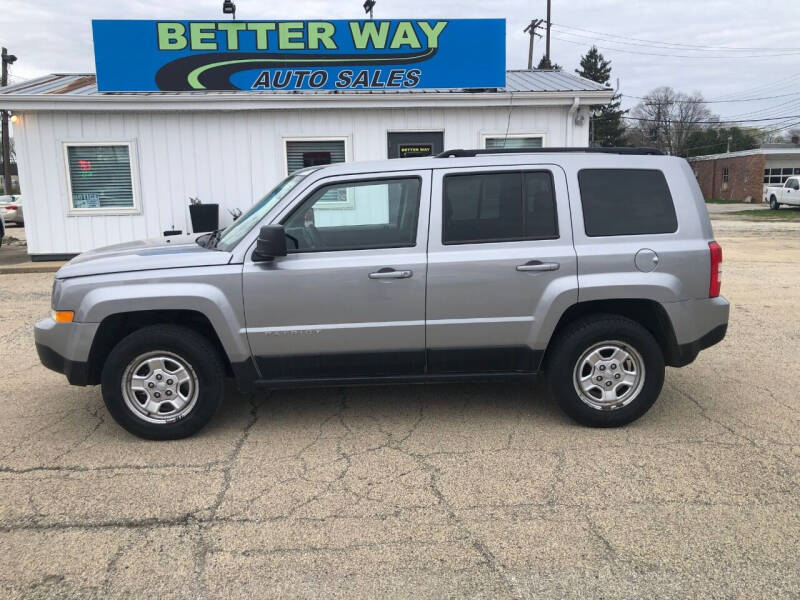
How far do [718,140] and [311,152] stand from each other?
246ft

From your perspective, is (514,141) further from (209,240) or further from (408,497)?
(408,497)

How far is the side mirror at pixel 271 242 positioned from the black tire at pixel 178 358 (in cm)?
77

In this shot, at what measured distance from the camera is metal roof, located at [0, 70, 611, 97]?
11.8m

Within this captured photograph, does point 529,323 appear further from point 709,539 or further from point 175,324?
point 175,324

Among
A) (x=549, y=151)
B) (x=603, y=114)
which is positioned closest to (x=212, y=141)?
(x=549, y=151)

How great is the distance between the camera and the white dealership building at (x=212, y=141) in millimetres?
11758

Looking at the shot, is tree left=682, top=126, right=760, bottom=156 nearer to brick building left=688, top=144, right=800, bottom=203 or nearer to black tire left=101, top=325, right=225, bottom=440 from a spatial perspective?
brick building left=688, top=144, right=800, bottom=203

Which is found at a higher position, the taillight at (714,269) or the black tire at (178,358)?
the taillight at (714,269)

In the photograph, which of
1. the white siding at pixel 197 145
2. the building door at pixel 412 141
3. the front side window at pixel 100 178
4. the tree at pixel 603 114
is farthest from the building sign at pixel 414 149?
the tree at pixel 603 114

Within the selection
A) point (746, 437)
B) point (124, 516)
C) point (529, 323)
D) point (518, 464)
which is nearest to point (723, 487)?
point (746, 437)

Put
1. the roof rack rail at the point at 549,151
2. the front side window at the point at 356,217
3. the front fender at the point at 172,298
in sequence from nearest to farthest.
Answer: the front fender at the point at 172,298, the front side window at the point at 356,217, the roof rack rail at the point at 549,151

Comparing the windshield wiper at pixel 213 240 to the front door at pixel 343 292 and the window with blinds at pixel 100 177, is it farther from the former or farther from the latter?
the window with blinds at pixel 100 177

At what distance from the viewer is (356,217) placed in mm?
4418

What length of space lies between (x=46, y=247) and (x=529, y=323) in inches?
434
